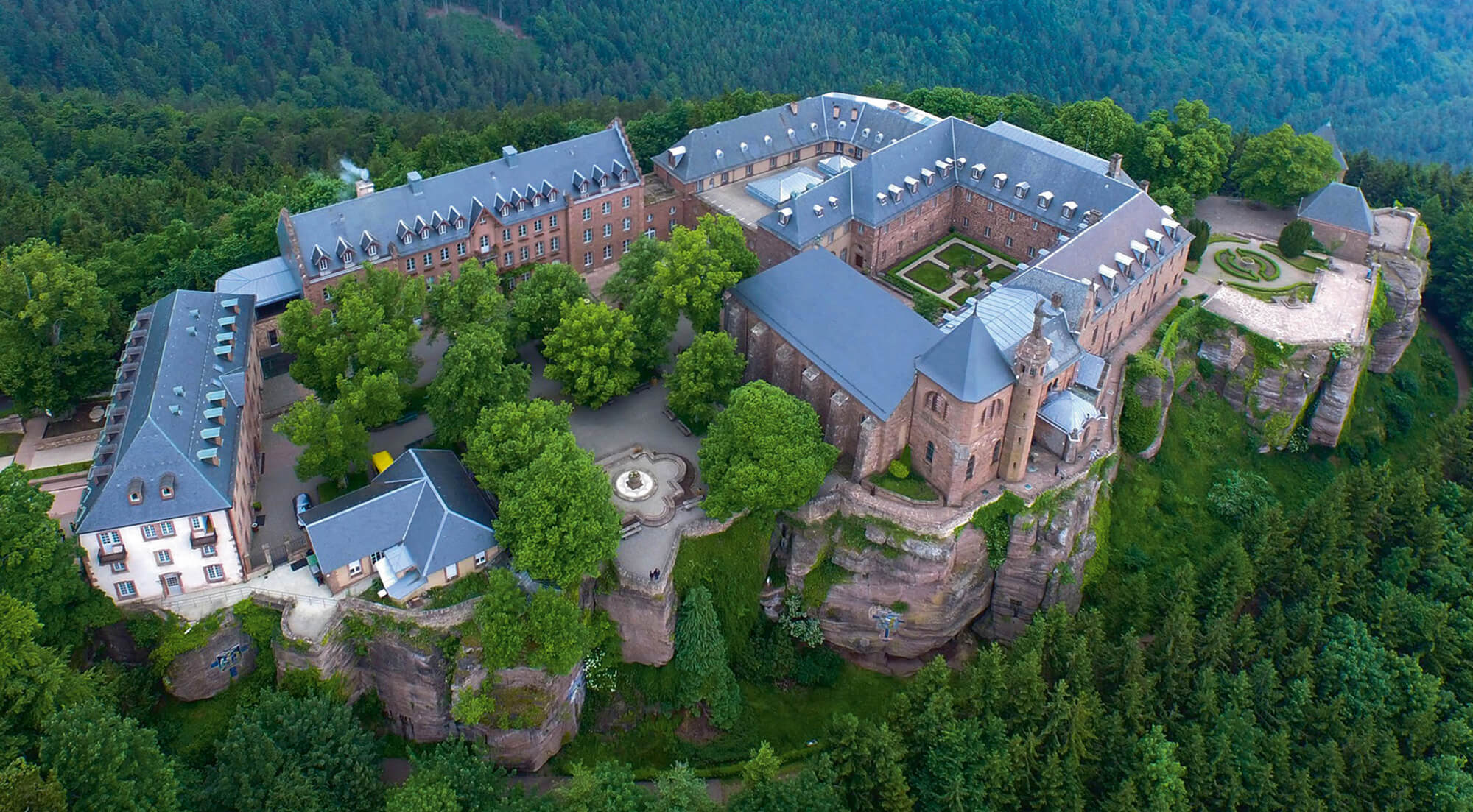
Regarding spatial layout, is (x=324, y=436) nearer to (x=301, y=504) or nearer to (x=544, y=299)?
(x=301, y=504)

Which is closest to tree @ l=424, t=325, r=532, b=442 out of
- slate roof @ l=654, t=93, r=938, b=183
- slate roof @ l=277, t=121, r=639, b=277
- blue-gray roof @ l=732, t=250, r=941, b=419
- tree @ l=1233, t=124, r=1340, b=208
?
slate roof @ l=277, t=121, r=639, b=277

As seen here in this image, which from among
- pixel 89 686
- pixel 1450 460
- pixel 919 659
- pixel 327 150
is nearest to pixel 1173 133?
pixel 1450 460

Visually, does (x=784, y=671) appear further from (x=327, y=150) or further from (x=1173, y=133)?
(x=327, y=150)

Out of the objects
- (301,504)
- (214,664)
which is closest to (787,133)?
(301,504)

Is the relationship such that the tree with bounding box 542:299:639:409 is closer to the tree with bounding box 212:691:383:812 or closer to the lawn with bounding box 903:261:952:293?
the tree with bounding box 212:691:383:812

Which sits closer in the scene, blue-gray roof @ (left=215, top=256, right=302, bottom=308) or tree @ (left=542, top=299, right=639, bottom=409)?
tree @ (left=542, top=299, right=639, bottom=409)
